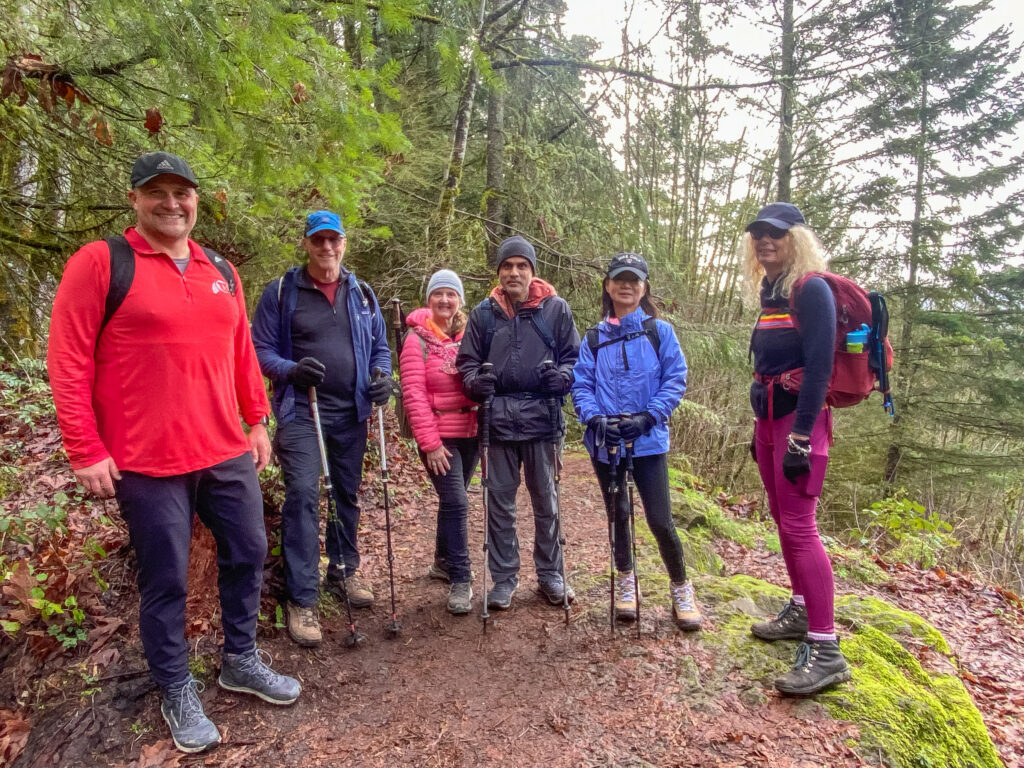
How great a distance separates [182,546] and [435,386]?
186 cm

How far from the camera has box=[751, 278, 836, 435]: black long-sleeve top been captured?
3.01 meters

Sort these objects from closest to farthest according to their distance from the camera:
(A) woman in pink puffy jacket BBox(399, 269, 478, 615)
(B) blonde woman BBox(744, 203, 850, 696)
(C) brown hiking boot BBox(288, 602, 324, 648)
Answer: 1. (B) blonde woman BBox(744, 203, 850, 696)
2. (C) brown hiking boot BBox(288, 602, 324, 648)
3. (A) woman in pink puffy jacket BBox(399, 269, 478, 615)

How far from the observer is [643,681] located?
331 centimetres

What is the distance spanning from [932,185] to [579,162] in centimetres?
1011

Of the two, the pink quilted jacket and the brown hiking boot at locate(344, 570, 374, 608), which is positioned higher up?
the pink quilted jacket

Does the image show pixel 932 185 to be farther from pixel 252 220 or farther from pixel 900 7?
pixel 252 220

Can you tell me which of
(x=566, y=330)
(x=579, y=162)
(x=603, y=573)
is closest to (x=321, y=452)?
(x=566, y=330)

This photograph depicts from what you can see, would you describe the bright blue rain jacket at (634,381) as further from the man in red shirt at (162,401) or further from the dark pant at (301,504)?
the man in red shirt at (162,401)

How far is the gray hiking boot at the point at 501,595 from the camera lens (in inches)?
162

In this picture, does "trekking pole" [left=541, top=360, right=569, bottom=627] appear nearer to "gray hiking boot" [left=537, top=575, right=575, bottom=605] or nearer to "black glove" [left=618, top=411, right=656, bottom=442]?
"gray hiking boot" [left=537, top=575, right=575, bottom=605]

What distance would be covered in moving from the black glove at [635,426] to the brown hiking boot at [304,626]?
7.34ft

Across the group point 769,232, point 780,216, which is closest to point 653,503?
point 769,232

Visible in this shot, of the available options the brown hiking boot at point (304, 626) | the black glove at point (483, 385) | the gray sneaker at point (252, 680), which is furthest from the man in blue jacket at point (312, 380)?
the black glove at point (483, 385)

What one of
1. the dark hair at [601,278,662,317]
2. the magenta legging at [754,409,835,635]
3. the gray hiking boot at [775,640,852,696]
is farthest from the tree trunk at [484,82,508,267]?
the gray hiking boot at [775,640,852,696]
